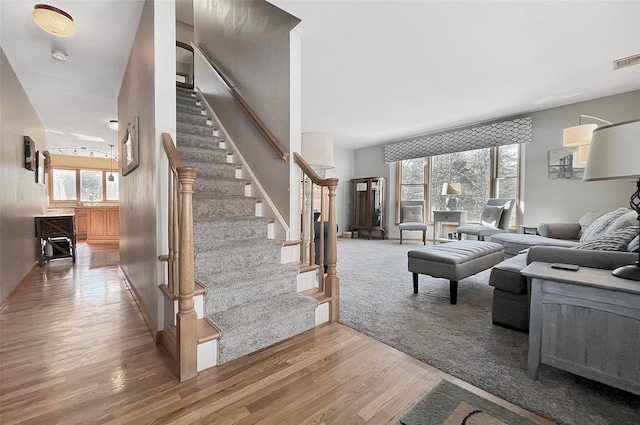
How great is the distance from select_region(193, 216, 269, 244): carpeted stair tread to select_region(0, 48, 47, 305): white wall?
2072 mm

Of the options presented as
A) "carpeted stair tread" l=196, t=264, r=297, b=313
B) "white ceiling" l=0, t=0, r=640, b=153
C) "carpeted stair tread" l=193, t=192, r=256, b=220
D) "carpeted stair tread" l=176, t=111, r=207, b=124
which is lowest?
"carpeted stair tread" l=196, t=264, r=297, b=313

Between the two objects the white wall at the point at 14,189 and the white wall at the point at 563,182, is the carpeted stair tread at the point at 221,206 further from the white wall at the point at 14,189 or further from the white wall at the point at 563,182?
the white wall at the point at 563,182

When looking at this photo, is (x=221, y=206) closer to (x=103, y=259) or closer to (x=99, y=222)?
(x=103, y=259)

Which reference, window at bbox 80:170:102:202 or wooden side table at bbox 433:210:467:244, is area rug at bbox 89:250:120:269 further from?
wooden side table at bbox 433:210:467:244

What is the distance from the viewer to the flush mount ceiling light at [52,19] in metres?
2.10

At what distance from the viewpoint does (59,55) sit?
289 cm

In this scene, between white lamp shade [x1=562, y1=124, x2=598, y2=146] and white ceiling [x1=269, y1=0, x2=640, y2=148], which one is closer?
white ceiling [x1=269, y1=0, x2=640, y2=148]

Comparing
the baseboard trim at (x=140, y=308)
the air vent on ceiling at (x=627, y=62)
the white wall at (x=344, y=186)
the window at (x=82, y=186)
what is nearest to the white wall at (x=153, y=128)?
the baseboard trim at (x=140, y=308)

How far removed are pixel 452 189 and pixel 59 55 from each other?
21.5 feet

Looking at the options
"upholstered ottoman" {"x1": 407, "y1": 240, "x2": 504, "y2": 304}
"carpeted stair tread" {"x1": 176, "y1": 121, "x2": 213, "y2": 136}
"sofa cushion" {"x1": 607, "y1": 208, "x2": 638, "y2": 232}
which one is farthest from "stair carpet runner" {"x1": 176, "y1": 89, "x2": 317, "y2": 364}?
"sofa cushion" {"x1": 607, "y1": 208, "x2": 638, "y2": 232}

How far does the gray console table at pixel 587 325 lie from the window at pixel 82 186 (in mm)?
10036

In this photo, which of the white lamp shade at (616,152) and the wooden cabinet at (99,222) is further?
the wooden cabinet at (99,222)

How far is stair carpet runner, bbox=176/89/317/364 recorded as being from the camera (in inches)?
71.1

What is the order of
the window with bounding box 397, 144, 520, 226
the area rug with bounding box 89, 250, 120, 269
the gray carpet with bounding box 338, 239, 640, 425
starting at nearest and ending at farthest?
the gray carpet with bounding box 338, 239, 640, 425 → the area rug with bounding box 89, 250, 120, 269 → the window with bounding box 397, 144, 520, 226
